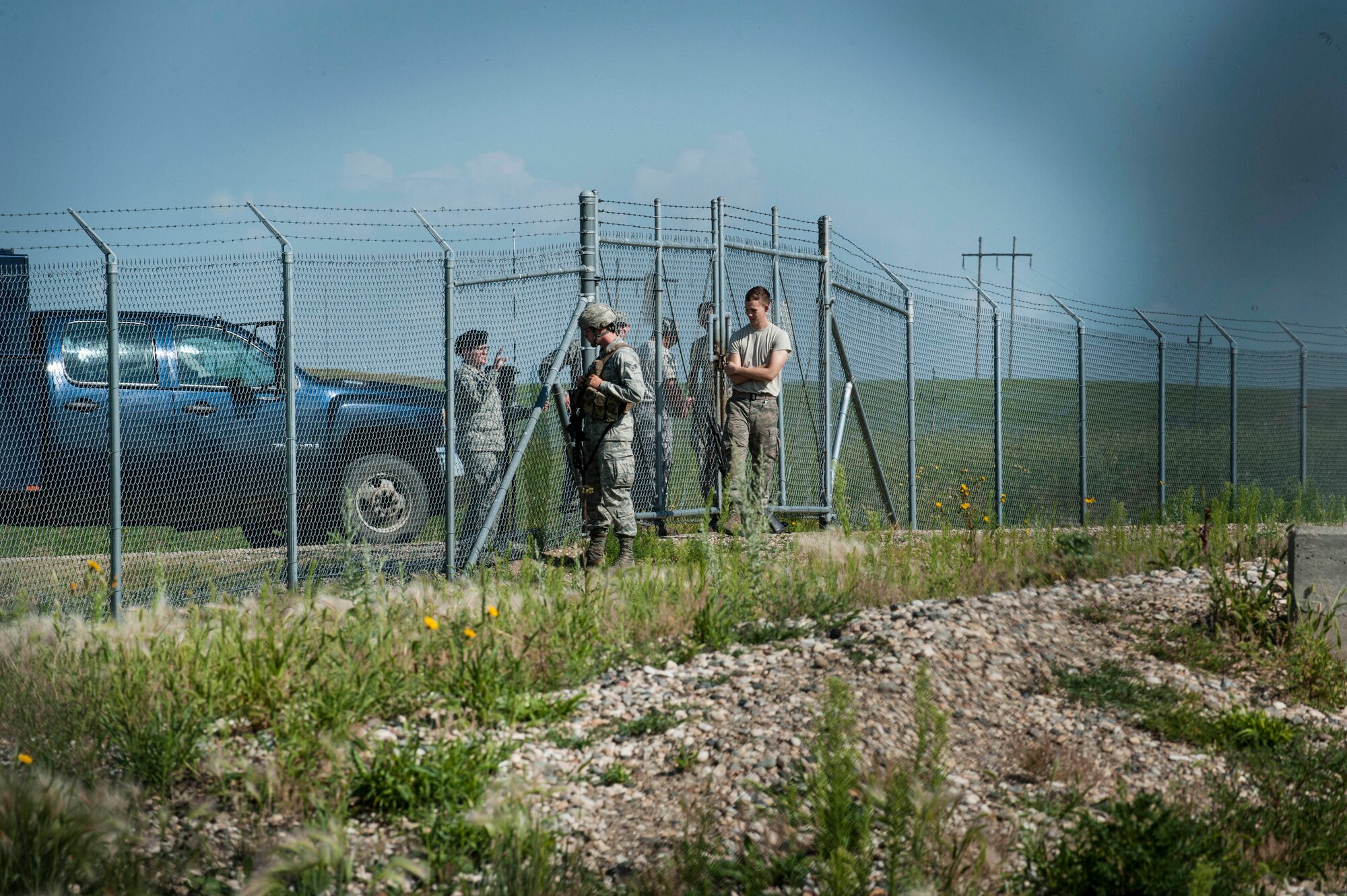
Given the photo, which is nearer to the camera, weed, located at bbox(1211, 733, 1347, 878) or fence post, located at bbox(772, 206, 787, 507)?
weed, located at bbox(1211, 733, 1347, 878)

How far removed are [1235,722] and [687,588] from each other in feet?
8.19

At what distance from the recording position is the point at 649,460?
29.7 feet

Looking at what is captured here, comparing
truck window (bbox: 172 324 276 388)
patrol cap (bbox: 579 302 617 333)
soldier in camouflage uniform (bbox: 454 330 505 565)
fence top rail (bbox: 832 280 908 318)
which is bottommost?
soldier in camouflage uniform (bbox: 454 330 505 565)

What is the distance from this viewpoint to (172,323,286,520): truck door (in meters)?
7.29

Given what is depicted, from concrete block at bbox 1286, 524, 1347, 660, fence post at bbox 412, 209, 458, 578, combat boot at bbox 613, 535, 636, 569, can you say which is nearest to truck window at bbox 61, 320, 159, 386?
fence post at bbox 412, 209, 458, 578

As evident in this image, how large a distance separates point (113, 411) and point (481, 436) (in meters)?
2.39

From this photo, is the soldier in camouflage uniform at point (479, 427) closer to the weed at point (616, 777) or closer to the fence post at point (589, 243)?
the fence post at point (589, 243)

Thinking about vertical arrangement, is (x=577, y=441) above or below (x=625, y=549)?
above

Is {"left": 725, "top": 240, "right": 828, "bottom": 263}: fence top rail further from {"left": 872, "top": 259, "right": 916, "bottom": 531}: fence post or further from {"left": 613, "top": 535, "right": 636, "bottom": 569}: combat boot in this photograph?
{"left": 613, "top": 535, "right": 636, "bottom": 569}: combat boot

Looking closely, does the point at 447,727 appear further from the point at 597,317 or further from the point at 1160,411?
the point at 1160,411

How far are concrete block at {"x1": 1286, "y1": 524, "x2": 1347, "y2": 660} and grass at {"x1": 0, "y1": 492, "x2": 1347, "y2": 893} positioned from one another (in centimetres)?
135

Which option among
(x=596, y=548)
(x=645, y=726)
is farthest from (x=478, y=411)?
(x=645, y=726)

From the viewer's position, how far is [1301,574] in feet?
18.5

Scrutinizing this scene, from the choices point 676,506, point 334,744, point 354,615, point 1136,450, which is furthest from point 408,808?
point 1136,450
